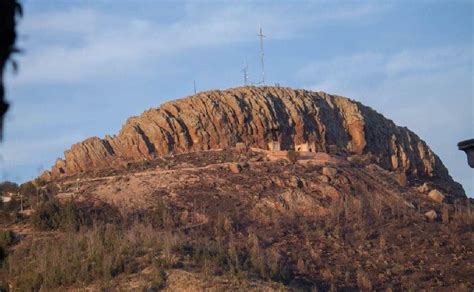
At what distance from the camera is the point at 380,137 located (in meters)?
50.2

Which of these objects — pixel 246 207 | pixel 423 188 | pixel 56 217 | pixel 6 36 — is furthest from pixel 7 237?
pixel 6 36

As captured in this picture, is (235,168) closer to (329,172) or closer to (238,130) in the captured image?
(329,172)

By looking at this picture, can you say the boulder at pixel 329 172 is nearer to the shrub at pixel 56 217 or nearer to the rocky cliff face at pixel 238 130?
the rocky cliff face at pixel 238 130

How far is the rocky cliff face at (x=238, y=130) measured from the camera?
148 ft

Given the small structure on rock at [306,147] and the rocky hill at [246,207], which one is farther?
the small structure on rock at [306,147]

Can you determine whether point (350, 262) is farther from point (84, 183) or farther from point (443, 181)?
point (443, 181)

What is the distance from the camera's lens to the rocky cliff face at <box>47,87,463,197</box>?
45156 mm

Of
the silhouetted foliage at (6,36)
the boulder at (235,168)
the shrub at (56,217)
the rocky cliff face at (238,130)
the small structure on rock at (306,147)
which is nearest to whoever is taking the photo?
the silhouetted foliage at (6,36)

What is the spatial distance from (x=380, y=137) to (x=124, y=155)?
43.9ft

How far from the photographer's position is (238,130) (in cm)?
4578

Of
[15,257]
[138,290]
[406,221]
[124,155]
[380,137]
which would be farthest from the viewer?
[380,137]

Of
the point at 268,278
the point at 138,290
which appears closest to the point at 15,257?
the point at 138,290

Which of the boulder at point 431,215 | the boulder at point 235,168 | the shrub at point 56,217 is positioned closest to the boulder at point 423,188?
the boulder at point 431,215

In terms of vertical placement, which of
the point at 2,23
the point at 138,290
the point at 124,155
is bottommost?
the point at 138,290
